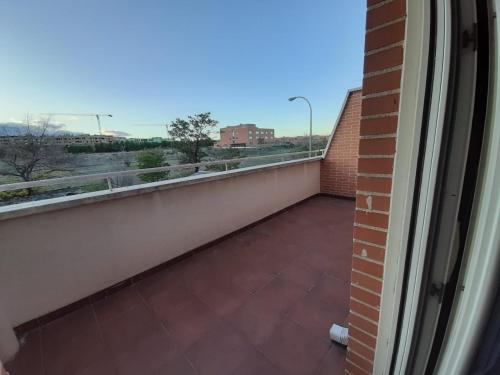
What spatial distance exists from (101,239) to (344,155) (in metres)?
4.16

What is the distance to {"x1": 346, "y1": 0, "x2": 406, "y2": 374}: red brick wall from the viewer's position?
0.60 metres

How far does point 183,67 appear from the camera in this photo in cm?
516

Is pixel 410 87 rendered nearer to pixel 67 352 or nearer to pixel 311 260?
pixel 311 260

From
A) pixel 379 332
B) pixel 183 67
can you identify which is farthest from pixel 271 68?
pixel 379 332

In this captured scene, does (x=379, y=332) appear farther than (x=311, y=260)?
No

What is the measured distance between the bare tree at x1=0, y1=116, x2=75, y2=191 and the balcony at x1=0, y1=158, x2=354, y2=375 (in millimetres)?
1090

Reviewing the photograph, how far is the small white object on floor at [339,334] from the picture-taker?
1212 millimetres

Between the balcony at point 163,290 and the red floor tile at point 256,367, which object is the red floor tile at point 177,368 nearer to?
the balcony at point 163,290

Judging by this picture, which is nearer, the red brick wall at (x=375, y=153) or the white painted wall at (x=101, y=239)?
the red brick wall at (x=375, y=153)

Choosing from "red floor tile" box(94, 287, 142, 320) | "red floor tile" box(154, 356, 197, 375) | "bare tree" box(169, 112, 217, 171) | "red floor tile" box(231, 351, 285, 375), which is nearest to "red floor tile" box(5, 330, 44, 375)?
"red floor tile" box(94, 287, 142, 320)

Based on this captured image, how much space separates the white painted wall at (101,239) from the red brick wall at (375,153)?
5.98ft

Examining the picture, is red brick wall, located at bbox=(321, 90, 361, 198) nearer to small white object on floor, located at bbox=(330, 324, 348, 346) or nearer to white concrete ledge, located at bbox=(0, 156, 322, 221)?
white concrete ledge, located at bbox=(0, 156, 322, 221)

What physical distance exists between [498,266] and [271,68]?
20.3ft

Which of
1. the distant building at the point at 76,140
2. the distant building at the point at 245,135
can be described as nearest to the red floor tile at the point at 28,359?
the distant building at the point at 76,140
